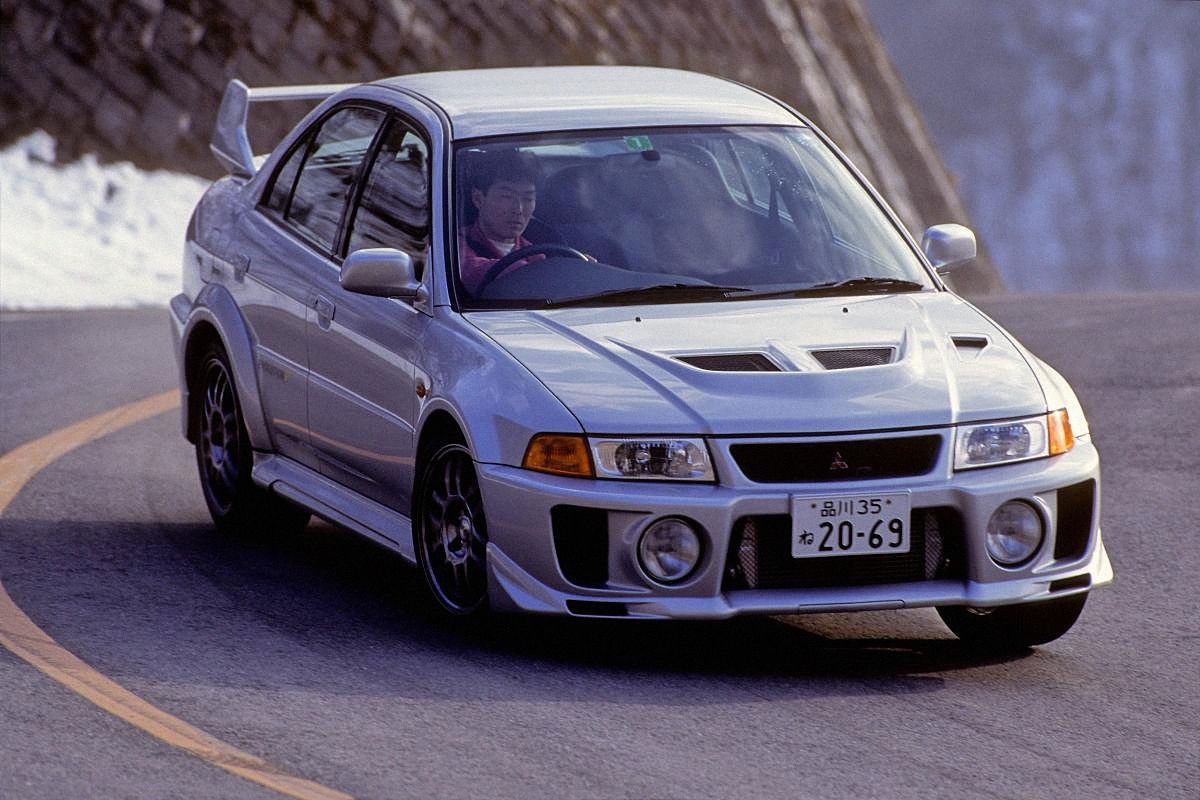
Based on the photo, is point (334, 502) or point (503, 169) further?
point (334, 502)

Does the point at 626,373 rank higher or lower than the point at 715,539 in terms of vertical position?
higher

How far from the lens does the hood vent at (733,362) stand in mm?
6371

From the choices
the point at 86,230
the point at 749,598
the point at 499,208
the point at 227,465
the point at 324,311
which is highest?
the point at 499,208

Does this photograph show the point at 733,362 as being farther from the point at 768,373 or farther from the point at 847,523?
the point at 847,523

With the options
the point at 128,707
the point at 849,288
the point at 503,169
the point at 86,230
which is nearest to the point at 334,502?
the point at 503,169

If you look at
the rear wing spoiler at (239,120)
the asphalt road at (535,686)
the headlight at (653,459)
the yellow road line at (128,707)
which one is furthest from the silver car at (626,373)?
the yellow road line at (128,707)

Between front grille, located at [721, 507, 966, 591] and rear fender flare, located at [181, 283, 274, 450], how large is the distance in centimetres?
255

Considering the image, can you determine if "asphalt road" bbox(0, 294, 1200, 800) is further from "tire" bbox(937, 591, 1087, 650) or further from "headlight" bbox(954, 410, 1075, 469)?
"headlight" bbox(954, 410, 1075, 469)

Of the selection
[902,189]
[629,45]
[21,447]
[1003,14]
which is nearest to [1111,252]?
[1003,14]

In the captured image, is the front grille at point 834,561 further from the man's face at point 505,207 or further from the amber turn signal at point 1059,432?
the man's face at point 505,207

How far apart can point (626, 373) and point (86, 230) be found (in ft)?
42.4

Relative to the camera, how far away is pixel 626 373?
6.33 meters

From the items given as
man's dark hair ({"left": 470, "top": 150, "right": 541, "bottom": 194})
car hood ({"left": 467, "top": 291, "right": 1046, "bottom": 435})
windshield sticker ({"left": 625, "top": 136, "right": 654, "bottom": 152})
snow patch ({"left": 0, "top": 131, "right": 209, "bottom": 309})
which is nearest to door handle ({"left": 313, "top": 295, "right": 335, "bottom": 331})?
man's dark hair ({"left": 470, "top": 150, "right": 541, "bottom": 194})

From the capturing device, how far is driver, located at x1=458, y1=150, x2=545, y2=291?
717cm
